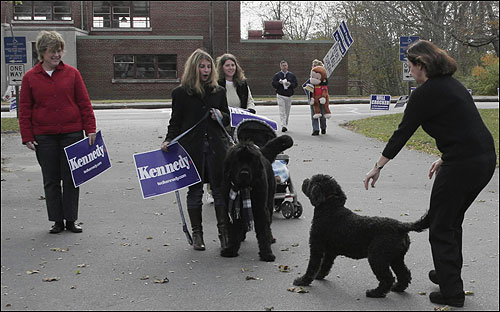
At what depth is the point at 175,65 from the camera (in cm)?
4434

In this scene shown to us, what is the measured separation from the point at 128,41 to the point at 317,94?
2714 centimetres

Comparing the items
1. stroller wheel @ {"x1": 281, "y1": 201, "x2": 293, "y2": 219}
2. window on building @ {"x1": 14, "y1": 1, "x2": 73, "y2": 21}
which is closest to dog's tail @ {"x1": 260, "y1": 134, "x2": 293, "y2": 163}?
stroller wheel @ {"x1": 281, "y1": 201, "x2": 293, "y2": 219}

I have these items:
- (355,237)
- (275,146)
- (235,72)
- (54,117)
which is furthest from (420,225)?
(235,72)

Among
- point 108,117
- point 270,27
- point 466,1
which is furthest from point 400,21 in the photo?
point 270,27

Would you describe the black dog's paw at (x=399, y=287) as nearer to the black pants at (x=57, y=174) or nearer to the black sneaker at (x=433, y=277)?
the black sneaker at (x=433, y=277)

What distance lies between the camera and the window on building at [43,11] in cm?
4444

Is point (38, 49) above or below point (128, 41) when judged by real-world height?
below

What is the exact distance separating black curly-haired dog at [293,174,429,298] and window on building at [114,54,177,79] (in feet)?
127

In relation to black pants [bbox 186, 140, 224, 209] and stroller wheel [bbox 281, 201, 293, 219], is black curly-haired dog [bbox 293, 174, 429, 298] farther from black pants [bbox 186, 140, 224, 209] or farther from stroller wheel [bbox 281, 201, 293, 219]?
stroller wheel [bbox 281, 201, 293, 219]

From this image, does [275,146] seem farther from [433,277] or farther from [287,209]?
[433,277]

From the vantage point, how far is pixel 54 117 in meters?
7.95

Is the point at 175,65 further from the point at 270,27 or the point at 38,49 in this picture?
the point at 38,49

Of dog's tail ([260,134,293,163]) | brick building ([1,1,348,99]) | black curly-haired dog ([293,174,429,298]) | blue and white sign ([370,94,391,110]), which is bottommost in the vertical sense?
black curly-haired dog ([293,174,429,298])

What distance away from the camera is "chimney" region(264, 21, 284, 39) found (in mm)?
43969
